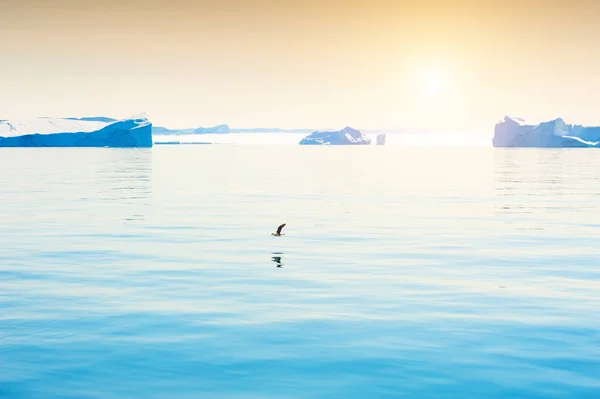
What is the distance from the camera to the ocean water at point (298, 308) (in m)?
8.88

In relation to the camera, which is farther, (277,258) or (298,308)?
(277,258)

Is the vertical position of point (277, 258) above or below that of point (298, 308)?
below

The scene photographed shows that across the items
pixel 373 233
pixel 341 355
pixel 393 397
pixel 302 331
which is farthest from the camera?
pixel 373 233

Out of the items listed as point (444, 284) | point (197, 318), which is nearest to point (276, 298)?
point (197, 318)

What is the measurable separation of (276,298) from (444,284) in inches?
166

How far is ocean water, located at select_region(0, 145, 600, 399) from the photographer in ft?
29.1

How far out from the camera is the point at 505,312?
12688mm

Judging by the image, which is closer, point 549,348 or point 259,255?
point 549,348

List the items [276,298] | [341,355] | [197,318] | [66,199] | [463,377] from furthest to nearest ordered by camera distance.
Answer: [66,199] → [276,298] → [197,318] → [341,355] → [463,377]

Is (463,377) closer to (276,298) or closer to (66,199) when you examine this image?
(276,298)

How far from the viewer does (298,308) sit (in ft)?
42.3

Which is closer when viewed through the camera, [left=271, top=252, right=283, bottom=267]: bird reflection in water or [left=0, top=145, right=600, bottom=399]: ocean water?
[left=0, top=145, right=600, bottom=399]: ocean water

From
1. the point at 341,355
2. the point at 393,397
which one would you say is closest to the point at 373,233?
the point at 341,355

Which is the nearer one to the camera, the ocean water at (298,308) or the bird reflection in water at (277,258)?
the ocean water at (298,308)
